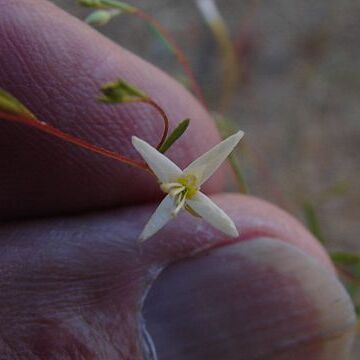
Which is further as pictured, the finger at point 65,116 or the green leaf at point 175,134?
the finger at point 65,116

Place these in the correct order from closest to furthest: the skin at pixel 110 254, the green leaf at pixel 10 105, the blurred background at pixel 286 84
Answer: the green leaf at pixel 10 105, the skin at pixel 110 254, the blurred background at pixel 286 84

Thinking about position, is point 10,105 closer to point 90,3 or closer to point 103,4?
point 90,3

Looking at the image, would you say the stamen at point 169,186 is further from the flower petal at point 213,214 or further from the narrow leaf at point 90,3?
the narrow leaf at point 90,3

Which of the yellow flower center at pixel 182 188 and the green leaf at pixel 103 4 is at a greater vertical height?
the green leaf at pixel 103 4

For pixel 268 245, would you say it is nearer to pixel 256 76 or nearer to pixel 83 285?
pixel 83 285

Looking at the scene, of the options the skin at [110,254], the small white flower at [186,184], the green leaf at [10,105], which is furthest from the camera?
the skin at [110,254]

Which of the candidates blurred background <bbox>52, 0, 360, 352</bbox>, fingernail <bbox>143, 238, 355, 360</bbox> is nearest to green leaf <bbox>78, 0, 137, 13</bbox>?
fingernail <bbox>143, 238, 355, 360</bbox>

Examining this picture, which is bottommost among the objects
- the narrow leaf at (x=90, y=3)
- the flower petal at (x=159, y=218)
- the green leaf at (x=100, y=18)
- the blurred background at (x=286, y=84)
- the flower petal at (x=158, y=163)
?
the blurred background at (x=286, y=84)

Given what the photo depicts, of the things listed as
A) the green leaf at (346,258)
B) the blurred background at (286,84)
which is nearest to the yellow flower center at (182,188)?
the green leaf at (346,258)

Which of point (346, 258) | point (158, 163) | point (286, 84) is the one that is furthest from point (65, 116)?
point (286, 84)
